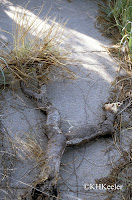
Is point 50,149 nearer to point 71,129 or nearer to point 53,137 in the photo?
point 53,137

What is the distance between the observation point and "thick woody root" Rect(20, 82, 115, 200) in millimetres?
1803

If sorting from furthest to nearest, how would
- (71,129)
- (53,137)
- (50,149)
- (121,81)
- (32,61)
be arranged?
(121,81) < (32,61) < (71,129) < (53,137) < (50,149)

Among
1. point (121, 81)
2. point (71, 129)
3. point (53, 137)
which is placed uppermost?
point (121, 81)

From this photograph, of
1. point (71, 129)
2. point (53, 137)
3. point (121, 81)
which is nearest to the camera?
point (53, 137)

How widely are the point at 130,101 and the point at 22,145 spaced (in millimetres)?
1139

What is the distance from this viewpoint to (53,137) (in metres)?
2.17

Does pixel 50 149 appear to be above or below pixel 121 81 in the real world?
below

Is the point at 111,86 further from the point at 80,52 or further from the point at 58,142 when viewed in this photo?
the point at 58,142

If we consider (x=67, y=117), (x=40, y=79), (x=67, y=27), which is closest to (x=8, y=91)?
(x=40, y=79)

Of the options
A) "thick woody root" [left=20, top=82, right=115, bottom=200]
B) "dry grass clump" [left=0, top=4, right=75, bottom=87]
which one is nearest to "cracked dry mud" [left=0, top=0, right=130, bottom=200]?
"thick woody root" [left=20, top=82, right=115, bottom=200]

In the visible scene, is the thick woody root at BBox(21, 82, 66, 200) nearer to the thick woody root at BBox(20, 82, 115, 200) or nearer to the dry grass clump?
the thick woody root at BBox(20, 82, 115, 200)

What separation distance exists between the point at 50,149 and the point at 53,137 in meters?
0.14

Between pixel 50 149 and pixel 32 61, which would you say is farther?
pixel 32 61

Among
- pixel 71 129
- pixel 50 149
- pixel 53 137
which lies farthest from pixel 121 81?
pixel 50 149
